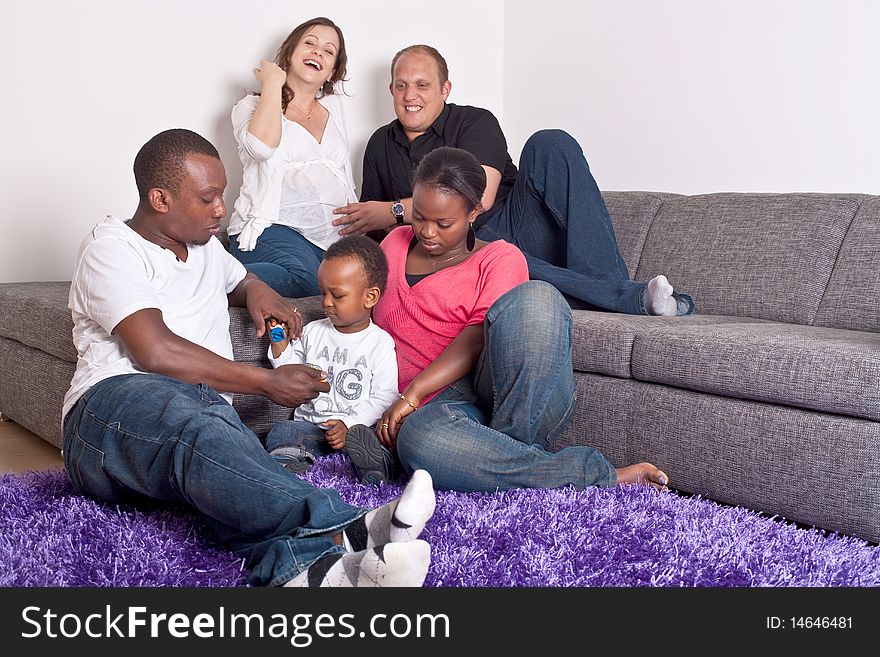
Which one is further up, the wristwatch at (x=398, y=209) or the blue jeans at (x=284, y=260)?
the wristwatch at (x=398, y=209)

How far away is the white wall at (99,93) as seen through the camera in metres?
3.05

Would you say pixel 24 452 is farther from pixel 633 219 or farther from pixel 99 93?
pixel 633 219

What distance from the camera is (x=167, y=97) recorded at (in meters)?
3.32

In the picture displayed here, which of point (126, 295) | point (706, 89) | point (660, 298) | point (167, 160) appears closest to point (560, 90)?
point (706, 89)

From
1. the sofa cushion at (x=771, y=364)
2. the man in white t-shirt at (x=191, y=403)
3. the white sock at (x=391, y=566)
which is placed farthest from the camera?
the sofa cushion at (x=771, y=364)

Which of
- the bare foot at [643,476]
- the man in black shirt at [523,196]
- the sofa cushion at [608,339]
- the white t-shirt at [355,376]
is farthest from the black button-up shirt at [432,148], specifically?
the bare foot at [643,476]

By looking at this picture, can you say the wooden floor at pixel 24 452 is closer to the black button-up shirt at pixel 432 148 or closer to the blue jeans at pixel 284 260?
the blue jeans at pixel 284 260

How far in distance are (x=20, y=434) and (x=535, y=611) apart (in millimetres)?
2034

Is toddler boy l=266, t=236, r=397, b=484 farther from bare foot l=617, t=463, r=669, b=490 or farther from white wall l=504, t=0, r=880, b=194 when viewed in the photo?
white wall l=504, t=0, r=880, b=194

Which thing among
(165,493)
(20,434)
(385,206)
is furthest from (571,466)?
(20,434)

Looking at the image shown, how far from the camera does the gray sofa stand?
178 cm

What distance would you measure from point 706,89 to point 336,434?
208cm

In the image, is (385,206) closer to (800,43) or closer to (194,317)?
(194,317)

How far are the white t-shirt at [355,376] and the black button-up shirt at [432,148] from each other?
91cm
